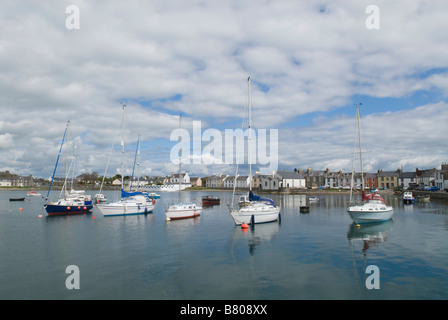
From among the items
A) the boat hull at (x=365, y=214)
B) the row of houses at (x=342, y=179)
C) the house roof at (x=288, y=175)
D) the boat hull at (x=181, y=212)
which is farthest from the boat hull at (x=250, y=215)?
the house roof at (x=288, y=175)

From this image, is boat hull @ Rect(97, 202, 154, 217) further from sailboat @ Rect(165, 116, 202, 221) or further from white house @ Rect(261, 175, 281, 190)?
white house @ Rect(261, 175, 281, 190)

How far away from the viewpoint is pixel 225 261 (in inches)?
874

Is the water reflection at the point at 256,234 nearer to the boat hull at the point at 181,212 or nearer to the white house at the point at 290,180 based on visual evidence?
the boat hull at the point at 181,212

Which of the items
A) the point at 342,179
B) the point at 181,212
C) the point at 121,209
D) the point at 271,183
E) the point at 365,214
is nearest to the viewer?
the point at 365,214

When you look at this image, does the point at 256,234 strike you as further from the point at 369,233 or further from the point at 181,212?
the point at 181,212

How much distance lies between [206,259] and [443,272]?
51.3ft

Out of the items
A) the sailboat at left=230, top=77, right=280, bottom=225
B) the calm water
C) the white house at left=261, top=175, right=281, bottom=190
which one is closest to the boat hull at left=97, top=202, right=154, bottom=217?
the calm water

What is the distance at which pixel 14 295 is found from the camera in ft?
52.0

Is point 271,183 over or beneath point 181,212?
over

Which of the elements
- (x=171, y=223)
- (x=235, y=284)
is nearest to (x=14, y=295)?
(x=235, y=284)

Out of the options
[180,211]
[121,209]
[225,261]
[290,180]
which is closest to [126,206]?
[121,209]

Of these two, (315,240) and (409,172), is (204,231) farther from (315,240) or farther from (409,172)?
(409,172)

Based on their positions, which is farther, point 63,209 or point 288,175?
point 288,175

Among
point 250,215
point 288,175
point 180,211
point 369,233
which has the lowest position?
point 369,233
